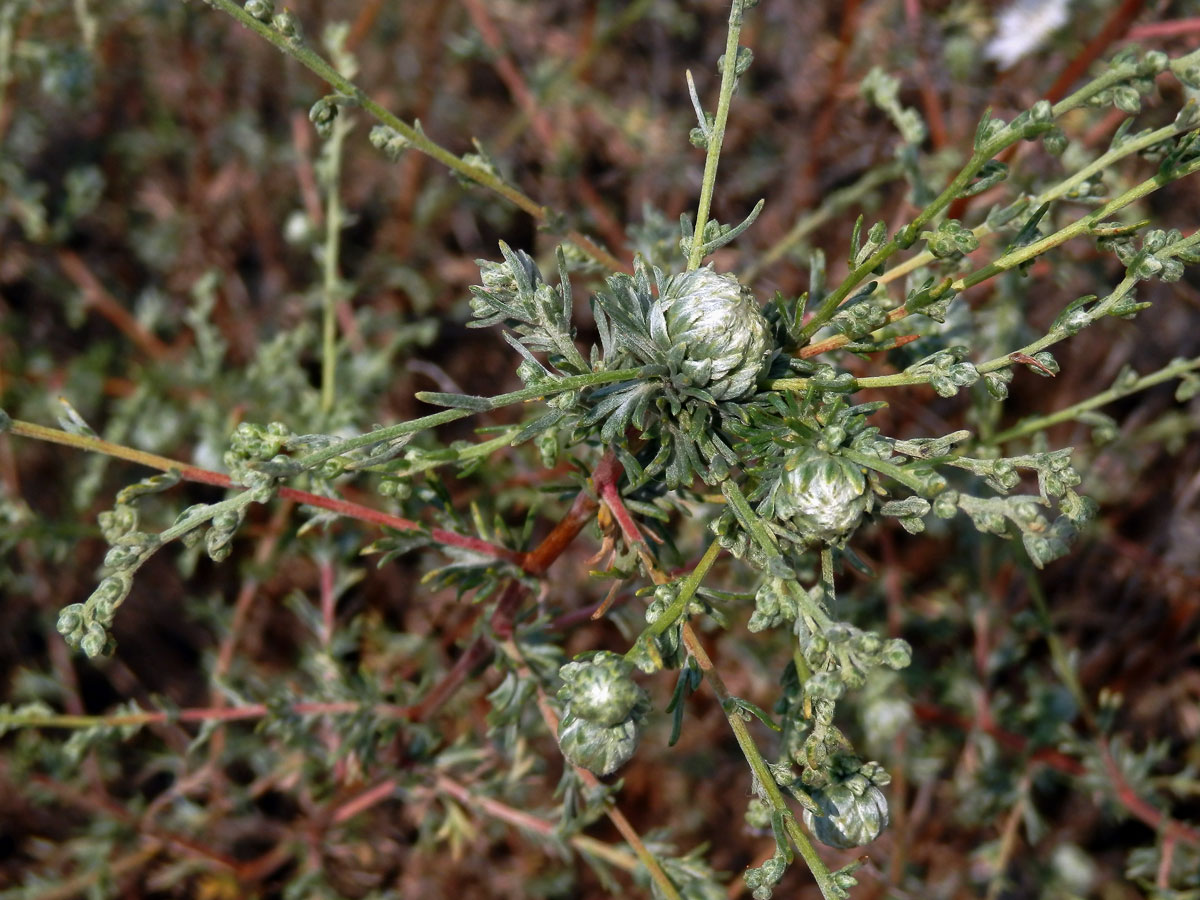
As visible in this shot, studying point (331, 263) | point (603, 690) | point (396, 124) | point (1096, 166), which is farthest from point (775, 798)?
point (331, 263)

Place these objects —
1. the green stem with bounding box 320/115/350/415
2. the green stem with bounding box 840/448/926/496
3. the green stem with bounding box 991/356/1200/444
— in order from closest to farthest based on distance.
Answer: the green stem with bounding box 840/448/926/496 → the green stem with bounding box 991/356/1200/444 → the green stem with bounding box 320/115/350/415

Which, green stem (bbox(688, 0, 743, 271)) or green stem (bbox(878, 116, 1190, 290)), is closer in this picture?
green stem (bbox(878, 116, 1190, 290))

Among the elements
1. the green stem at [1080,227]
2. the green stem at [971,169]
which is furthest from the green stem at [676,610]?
the green stem at [1080,227]

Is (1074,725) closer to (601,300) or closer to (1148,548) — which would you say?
(1148,548)

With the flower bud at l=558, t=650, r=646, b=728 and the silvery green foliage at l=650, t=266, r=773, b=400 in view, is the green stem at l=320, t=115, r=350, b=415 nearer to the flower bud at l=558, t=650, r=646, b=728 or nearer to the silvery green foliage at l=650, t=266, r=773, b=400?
the silvery green foliage at l=650, t=266, r=773, b=400

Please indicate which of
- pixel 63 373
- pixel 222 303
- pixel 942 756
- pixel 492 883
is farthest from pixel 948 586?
pixel 63 373

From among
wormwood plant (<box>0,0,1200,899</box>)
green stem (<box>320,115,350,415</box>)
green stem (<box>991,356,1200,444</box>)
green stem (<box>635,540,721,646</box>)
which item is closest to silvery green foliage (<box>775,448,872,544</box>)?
wormwood plant (<box>0,0,1200,899</box>)
